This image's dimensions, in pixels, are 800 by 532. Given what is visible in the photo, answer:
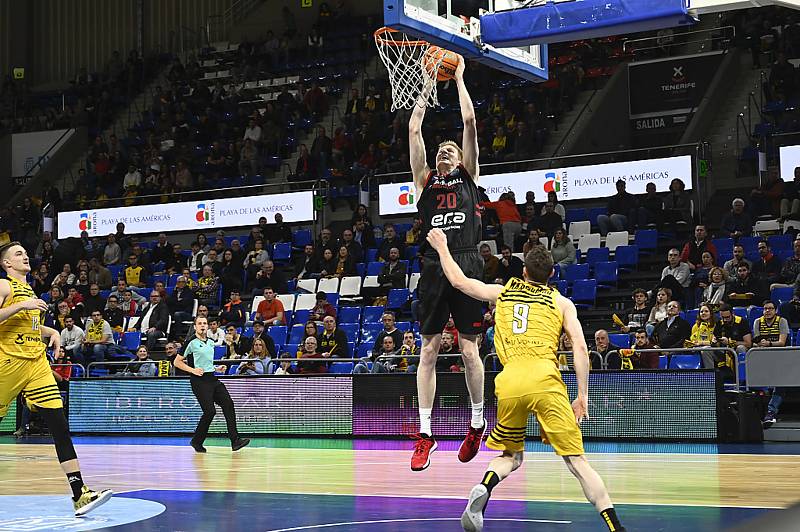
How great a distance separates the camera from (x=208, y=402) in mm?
14242

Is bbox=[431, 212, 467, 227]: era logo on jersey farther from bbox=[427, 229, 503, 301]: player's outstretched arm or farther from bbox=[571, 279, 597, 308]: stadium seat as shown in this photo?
bbox=[571, 279, 597, 308]: stadium seat

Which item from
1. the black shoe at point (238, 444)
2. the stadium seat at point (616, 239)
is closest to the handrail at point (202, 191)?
the stadium seat at point (616, 239)

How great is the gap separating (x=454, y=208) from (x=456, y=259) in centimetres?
40

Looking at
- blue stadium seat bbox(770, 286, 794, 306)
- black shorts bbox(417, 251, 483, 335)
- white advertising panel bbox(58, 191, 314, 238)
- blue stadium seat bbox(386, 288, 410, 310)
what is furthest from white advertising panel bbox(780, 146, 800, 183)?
black shorts bbox(417, 251, 483, 335)

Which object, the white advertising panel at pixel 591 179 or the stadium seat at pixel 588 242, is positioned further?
the white advertising panel at pixel 591 179

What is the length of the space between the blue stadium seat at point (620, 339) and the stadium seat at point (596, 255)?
296 cm

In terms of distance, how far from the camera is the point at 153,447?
1561 centimetres

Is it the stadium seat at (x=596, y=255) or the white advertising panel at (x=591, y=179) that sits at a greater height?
the white advertising panel at (x=591, y=179)

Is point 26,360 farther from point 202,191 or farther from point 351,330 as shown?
point 202,191

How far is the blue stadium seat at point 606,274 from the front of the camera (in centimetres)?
1858

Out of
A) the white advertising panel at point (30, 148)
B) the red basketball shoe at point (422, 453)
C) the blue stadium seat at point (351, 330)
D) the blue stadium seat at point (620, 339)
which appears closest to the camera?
the red basketball shoe at point (422, 453)

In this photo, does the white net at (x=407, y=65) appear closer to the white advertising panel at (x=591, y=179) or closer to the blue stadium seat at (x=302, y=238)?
the white advertising panel at (x=591, y=179)

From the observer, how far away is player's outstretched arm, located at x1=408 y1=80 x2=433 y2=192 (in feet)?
27.3

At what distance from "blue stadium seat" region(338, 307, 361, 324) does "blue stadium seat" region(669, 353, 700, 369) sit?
6.17 metres
